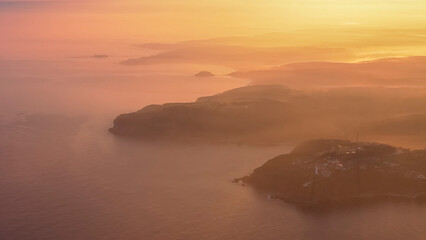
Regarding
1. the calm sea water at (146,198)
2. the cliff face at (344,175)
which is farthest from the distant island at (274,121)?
the cliff face at (344,175)

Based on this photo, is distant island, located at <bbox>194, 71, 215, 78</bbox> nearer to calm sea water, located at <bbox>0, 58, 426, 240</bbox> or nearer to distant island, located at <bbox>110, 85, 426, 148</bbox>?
distant island, located at <bbox>110, 85, 426, 148</bbox>

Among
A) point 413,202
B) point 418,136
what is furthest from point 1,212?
point 418,136

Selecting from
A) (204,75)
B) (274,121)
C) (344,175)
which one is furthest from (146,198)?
(204,75)

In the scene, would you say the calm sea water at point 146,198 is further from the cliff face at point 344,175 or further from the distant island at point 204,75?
the distant island at point 204,75

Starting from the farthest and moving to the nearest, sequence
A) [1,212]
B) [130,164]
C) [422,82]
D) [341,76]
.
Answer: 1. [341,76]
2. [422,82]
3. [130,164]
4. [1,212]

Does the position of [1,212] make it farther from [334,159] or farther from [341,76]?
[341,76]
